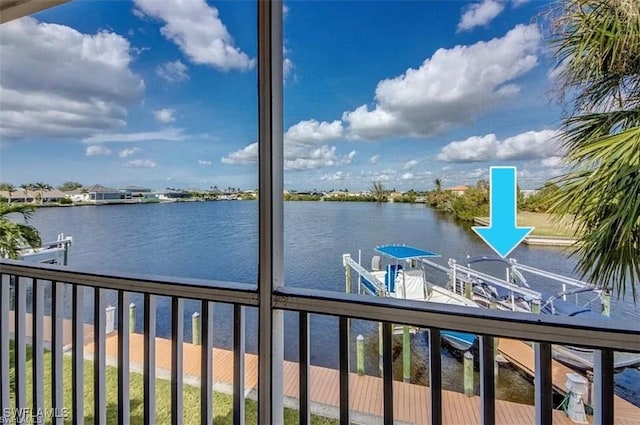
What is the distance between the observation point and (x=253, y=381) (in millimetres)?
1234

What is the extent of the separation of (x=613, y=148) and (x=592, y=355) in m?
0.54

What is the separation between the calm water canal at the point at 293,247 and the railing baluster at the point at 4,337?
1.57ft

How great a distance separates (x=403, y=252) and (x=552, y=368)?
50 centimetres

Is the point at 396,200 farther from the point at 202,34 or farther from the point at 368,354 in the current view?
the point at 202,34

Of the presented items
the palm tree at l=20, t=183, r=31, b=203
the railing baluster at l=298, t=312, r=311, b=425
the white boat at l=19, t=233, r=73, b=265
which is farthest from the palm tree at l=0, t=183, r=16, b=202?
the railing baluster at l=298, t=312, r=311, b=425

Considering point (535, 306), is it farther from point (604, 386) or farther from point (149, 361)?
point (149, 361)

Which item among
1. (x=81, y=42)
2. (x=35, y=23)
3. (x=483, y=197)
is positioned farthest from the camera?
(x=35, y=23)

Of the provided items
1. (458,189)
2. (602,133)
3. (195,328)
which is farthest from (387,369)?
(602,133)

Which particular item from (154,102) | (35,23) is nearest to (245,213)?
(154,102)

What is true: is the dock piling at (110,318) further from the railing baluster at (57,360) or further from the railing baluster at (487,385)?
the railing baluster at (487,385)

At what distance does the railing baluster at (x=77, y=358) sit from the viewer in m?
1.47

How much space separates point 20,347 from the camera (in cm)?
160

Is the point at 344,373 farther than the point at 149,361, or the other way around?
the point at 149,361
